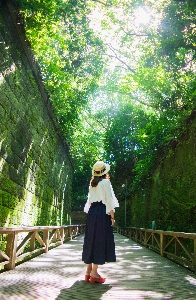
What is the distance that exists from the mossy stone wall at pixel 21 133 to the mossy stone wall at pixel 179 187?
4.02 meters

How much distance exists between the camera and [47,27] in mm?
6980

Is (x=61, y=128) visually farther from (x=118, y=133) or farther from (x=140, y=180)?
(x=118, y=133)

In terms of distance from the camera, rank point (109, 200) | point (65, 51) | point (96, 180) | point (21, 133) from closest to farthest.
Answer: point (109, 200) → point (96, 180) → point (21, 133) → point (65, 51)

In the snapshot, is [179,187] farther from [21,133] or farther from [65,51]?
[65,51]

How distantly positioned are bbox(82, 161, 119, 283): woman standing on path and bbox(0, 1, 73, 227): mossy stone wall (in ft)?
6.56

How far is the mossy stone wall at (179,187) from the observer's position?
7.82m

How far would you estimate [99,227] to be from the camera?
388 centimetres

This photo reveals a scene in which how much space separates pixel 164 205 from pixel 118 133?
629 inches

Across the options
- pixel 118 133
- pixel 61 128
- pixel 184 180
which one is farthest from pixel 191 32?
pixel 118 133

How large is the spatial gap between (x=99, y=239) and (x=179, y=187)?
5449 mm

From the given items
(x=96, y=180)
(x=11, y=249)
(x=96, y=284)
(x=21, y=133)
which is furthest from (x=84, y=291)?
(x=21, y=133)

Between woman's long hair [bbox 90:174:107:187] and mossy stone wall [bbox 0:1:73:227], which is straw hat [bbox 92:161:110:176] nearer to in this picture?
woman's long hair [bbox 90:174:107:187]

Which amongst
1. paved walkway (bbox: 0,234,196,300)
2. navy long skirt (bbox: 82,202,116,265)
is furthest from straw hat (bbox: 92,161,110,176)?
paved walkway (bbox: 0,234,196,300)

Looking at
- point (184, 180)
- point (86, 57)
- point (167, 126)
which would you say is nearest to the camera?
point (184, 180)
